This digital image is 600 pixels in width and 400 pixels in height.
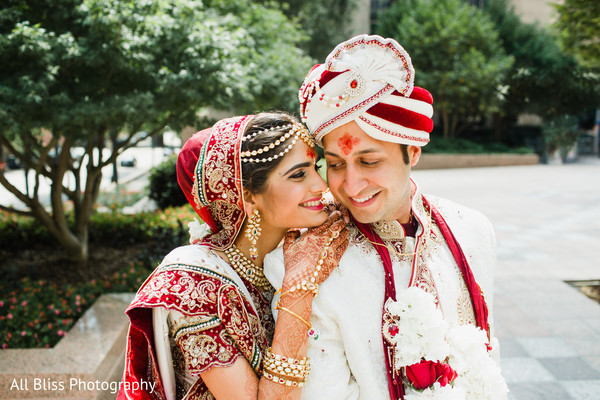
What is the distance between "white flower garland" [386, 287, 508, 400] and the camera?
1598 millimetres

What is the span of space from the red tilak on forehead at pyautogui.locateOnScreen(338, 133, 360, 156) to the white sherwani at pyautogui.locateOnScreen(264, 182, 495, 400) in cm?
34

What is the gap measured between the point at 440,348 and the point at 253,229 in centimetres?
82

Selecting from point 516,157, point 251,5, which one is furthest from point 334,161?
point 516,157

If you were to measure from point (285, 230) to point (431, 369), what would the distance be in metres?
0.80

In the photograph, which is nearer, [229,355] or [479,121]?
[229,355]

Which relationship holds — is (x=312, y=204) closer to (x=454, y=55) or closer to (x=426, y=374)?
(x=426, y=374)

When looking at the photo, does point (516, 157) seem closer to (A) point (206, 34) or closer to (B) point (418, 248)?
(A) point (206, 34)

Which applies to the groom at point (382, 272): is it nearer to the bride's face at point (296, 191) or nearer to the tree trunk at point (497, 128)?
the bride's face at point (296, 191)

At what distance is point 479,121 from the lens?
1103 inches

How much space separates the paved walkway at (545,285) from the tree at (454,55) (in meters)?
6.69

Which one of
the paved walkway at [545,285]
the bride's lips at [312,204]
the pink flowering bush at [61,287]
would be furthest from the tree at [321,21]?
the bride's lips at [312,204]

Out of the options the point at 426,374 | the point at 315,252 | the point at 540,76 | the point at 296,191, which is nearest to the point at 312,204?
the point at 296,191

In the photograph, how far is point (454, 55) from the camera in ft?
69.3

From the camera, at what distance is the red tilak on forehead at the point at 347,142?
5.69 feet
